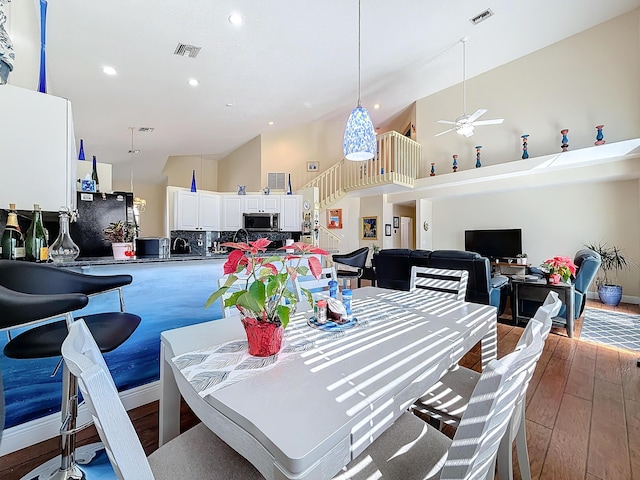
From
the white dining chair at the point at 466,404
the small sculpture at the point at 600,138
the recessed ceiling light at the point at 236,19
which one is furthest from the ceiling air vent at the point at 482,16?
the white dining chair at the point at 466,404

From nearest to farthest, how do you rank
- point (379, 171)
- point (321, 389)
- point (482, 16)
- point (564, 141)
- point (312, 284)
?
1. point (321, 389)
2. point (312, 284)
3. point (482, 16)
4. point (564, 141)
5. point (379, 171)

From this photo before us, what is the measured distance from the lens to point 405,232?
8.58 m

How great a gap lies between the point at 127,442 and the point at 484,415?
0.68 meters

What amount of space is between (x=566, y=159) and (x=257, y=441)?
6495mm

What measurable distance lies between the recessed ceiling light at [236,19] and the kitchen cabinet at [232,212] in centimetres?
346

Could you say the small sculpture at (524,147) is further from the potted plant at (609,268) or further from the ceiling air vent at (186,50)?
the ceiling air vent at (186,50)

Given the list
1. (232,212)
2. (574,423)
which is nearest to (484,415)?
(574,423)

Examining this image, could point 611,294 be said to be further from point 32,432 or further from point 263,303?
point 32,432

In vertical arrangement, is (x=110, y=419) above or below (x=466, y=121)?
below

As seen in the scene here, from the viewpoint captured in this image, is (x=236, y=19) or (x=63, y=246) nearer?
(x=63, y=246)

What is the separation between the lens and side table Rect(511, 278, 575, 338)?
3341mm

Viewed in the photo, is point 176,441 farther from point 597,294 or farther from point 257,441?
point 597,294

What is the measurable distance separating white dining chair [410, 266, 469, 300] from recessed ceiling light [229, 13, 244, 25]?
317cm

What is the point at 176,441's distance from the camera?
0.95 m
